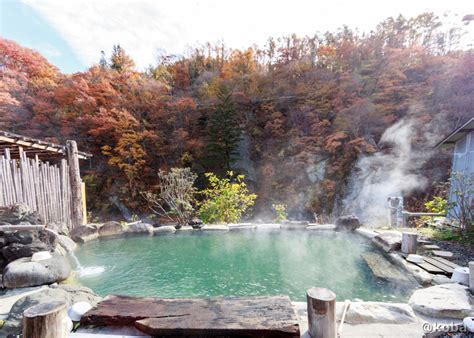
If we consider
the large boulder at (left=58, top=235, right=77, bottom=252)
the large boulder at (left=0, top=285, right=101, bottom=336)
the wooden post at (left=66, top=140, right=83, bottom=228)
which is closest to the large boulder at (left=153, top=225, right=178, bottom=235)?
the large boulder at (left=58, top=235, right=77, bottom=252)

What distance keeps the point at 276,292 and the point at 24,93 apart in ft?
48.7

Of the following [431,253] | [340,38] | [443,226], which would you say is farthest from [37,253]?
[340,38]

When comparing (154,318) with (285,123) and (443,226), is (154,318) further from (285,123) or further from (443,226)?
(285,123)

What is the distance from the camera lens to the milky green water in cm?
313

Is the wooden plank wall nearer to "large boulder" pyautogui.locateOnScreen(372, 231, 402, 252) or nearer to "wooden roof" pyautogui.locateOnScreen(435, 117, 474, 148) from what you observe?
"large boulder" pyautogui.locateOnScreen(372, 231, 402, 252)

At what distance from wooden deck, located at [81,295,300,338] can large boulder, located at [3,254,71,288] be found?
1.30 m

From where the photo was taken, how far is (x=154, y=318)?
6.11 feet

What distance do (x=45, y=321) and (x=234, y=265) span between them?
114 inches

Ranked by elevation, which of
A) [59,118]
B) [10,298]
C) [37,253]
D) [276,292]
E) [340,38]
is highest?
[340,38]

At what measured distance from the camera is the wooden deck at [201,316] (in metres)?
1.72

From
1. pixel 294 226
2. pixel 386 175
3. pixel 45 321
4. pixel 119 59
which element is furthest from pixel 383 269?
pixel 119 59

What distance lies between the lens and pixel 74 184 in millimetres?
5941

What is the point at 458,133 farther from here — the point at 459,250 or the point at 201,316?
the point at 201,316

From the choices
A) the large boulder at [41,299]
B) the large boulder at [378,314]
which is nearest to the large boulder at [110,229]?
the large boulder at [41,299]
